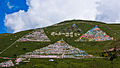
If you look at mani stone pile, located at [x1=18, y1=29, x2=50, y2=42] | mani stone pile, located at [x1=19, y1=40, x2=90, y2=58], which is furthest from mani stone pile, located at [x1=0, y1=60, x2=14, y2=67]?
mani stone pile, located at [x1=18, y1=29, x2=50, y2=42]

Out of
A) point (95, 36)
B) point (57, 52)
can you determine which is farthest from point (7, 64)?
point (95, 36)

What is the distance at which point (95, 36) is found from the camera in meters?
104

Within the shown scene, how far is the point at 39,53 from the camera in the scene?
8162cm

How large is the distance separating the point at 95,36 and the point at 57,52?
36424mm

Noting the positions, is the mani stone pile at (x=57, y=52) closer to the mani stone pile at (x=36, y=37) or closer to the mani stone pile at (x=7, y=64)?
the mani stone pile at (x=7, y=64)

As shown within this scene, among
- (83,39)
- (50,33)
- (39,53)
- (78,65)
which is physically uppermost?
(50,33)

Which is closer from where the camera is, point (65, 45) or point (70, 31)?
point (65, 45)

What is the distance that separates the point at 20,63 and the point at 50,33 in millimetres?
56163

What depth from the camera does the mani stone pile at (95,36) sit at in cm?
10044

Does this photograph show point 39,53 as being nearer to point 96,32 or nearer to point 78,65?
point 78,65

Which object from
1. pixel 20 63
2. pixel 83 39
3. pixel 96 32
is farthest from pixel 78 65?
pixel 96 32

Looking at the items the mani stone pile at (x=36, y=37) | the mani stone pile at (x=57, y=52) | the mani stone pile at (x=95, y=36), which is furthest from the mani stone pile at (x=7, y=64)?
the mani stone pile at (x=95, y=36)

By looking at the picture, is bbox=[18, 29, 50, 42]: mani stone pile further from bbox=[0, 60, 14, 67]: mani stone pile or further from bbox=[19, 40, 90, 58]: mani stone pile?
bbox=[0, 60, 14, 67]: mani stone pile

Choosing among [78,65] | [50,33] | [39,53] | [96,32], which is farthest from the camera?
[50,33]
